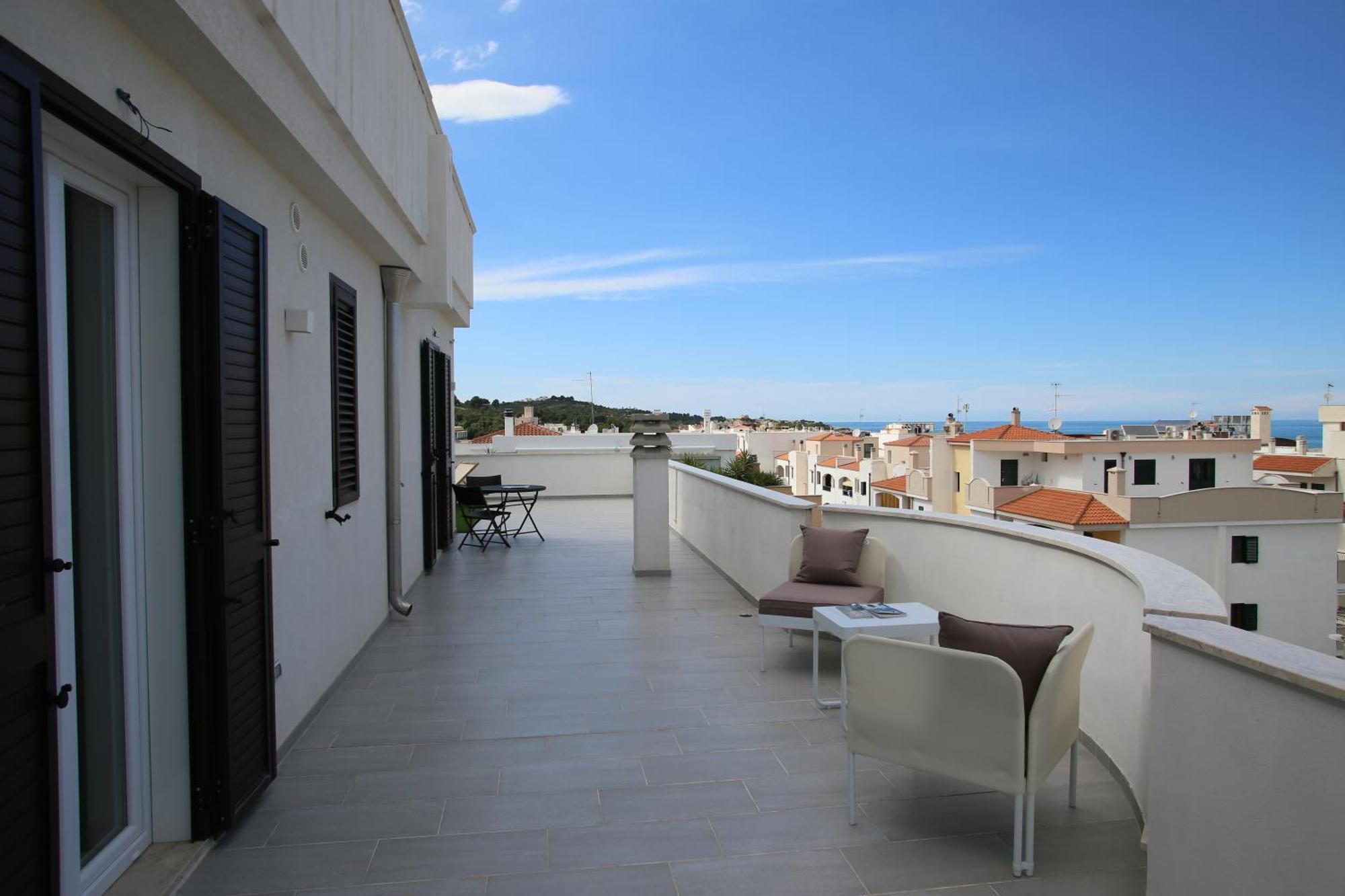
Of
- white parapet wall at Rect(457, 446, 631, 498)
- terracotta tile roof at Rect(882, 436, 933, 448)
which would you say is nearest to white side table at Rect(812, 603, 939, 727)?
white parapet wall at Rect(457, 446, 631, 498)

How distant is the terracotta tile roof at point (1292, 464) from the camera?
26.8m

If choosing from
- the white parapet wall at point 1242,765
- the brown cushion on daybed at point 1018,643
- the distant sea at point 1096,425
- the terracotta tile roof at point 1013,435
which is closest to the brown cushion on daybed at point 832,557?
the brown cushion on daybed at point 1018,643

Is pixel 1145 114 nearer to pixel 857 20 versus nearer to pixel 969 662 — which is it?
pixel 857 20

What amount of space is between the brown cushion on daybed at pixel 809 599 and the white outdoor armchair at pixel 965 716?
163 centimetres

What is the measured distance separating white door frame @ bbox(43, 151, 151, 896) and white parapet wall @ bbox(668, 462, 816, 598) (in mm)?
4022

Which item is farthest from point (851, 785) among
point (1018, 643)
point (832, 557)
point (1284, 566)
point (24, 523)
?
point (1284, 566)

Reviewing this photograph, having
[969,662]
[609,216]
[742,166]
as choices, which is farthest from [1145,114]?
[969,662]

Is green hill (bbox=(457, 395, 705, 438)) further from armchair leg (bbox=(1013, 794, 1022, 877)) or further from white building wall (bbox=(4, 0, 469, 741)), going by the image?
armchair leg (bbox=(1013, 794, 1022, 877))

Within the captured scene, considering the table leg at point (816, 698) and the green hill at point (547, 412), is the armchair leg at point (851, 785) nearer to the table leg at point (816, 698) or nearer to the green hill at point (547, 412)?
the table leg at point (816, 698)

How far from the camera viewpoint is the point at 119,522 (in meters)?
2.56

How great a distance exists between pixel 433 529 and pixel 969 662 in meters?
7.03

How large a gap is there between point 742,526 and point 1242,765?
538 cm

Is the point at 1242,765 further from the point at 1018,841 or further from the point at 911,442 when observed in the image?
the point at 911,442

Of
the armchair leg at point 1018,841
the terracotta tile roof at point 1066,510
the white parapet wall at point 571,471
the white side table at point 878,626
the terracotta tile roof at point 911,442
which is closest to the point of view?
the armchair leg at point 1018,841
